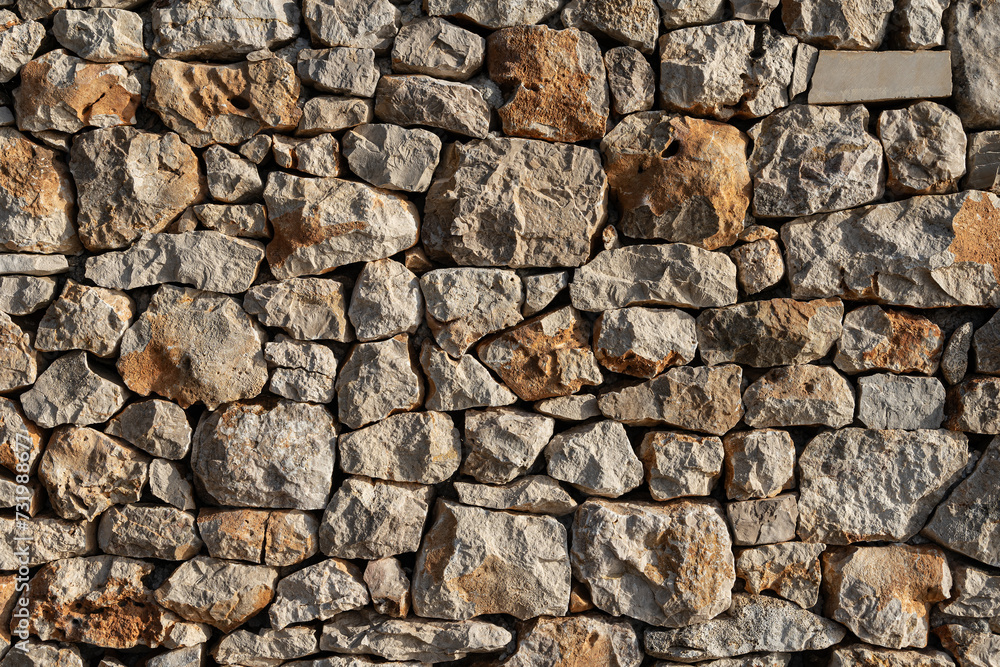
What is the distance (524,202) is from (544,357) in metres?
0.54

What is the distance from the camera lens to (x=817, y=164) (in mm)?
2326

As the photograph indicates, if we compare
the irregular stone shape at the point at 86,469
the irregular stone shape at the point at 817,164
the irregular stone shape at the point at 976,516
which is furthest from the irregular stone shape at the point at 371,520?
the irregular stone shape at the point at 976,516

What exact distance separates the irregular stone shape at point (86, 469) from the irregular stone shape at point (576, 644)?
146 cm

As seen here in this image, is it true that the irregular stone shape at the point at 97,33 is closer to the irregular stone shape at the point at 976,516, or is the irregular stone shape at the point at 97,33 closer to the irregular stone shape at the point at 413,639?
the irregular stone shape at the point at 413,639

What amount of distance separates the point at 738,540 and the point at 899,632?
2.08 ft

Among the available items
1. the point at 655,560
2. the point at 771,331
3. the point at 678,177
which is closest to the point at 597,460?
the point at 655,560

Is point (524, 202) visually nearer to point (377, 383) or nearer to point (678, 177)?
point (678, 177)

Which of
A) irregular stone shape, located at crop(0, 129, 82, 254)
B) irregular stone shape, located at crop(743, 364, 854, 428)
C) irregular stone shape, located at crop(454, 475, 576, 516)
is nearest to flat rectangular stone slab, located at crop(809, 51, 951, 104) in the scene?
irregular stone shape, located at crop(743, 364, 854, 428)

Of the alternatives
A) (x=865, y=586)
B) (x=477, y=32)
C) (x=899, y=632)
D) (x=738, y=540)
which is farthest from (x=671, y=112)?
(x=899, y=632)

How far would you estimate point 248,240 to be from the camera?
236 centimetres

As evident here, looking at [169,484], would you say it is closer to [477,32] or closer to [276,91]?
[276,91]

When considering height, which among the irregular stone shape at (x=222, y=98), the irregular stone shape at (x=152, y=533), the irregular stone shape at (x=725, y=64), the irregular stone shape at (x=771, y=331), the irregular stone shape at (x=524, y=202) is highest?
the irregular stone shape at (x=725, y=64)

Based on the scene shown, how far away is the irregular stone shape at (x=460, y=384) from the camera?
7.61 ft

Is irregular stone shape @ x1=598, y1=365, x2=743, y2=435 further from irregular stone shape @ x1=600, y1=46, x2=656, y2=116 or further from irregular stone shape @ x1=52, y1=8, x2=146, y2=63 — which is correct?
irregular stone shape @ x1=52, y1=8, x2=146, y2=63
